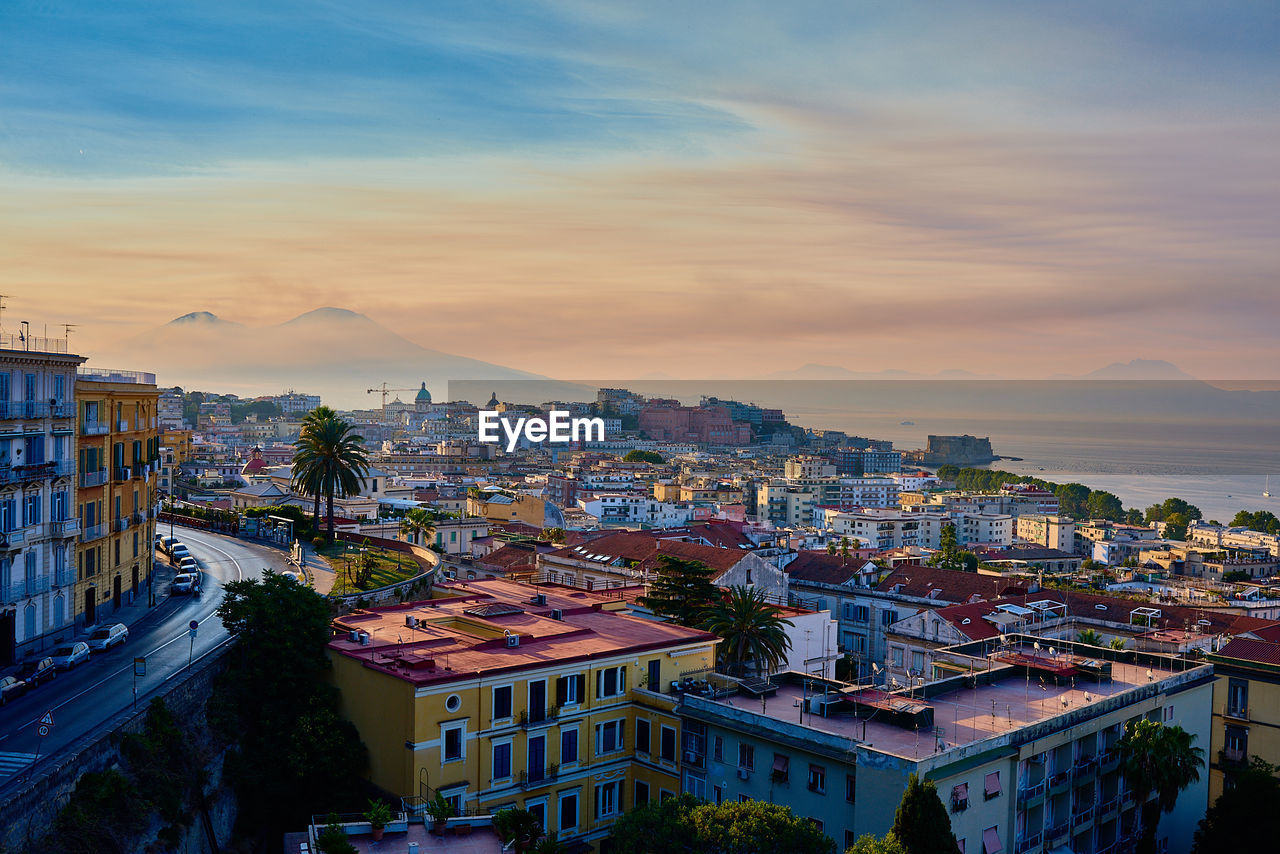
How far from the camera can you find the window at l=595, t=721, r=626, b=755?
30344 mm

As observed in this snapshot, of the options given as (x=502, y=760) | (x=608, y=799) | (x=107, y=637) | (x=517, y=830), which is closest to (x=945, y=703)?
(x=608, y=799)

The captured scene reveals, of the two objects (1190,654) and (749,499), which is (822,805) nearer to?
(1190,654)

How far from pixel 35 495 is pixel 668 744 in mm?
21951

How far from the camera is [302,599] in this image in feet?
102

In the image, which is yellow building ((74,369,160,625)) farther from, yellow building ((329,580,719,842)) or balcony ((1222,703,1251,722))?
balcony ((1222,703,1251,722))

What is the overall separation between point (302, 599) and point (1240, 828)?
27.1 meters

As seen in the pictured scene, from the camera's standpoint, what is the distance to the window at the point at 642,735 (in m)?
30.9

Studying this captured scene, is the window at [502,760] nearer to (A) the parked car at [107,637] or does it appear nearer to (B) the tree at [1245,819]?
(A) the parked car at [107,637]

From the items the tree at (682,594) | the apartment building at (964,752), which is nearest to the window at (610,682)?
the apartment building at (964,752)

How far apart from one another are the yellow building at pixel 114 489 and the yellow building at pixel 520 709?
11.6 meters

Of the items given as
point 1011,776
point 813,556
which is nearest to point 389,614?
point 1011,776

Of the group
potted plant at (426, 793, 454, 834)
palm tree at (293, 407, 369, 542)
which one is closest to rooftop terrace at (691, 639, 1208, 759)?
potted plant at (426, 793, 454, 834)

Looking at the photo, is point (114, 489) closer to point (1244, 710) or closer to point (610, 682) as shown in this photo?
point (610, 682)

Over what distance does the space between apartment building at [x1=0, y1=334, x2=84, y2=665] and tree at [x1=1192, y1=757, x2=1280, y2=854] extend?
35.8 meters
